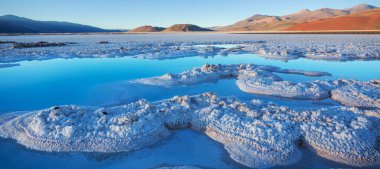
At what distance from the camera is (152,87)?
22.3 ft

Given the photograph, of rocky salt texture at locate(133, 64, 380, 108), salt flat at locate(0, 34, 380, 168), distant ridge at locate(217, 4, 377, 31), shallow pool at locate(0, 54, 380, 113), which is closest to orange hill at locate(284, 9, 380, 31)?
distant ridge at locate(217, 4, 377, 31)

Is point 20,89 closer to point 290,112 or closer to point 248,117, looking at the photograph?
point 248,117

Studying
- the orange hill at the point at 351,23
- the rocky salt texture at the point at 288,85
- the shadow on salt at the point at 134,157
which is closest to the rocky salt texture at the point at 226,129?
the shadow on salt at the point at 134,157

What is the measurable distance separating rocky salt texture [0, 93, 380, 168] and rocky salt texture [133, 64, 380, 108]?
1.01m

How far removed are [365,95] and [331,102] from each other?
646 millimetres

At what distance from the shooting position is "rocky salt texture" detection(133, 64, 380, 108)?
17.5 feet

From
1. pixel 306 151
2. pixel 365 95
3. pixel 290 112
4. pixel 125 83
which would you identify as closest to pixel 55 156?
pixel 306 151

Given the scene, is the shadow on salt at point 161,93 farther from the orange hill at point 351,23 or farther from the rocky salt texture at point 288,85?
the orange hill at point 351,23

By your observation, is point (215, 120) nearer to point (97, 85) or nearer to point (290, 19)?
point (97, 85)

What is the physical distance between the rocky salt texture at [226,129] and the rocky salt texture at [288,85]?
101 centimetres

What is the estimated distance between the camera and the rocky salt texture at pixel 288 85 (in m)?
5.32

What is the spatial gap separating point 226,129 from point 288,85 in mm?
2782

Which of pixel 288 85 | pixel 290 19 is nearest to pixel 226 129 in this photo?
pixel 288 85

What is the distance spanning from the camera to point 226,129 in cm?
391
